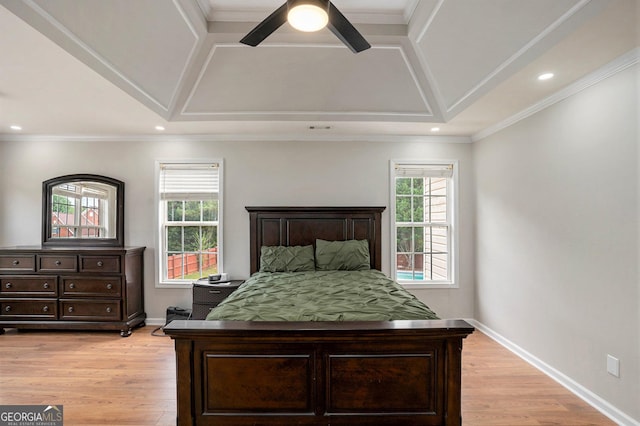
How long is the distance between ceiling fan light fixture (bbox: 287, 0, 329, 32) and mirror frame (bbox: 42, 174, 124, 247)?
3.61 metres

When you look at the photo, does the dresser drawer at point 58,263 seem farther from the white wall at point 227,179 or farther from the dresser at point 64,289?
the white wall at point 227,179

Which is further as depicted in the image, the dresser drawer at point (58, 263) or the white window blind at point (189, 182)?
the white window blind at point (189, 182)

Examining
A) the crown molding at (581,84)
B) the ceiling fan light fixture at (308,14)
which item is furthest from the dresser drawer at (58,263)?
the crown molding at (581,84)

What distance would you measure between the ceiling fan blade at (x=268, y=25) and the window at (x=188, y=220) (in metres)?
2.46

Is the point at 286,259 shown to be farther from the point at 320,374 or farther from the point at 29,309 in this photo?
the point at 29,309

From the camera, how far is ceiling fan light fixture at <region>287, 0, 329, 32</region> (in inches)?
62.4

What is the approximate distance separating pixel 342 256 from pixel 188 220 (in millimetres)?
2173

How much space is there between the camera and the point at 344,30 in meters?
1.84

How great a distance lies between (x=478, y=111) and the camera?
10.5 ft

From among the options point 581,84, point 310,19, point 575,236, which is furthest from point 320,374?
point 581,84

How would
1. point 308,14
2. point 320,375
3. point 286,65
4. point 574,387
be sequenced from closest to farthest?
point 308,14 → point 320,375 → point 574,387 → point 286,65

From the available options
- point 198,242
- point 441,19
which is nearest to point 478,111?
point 441,19

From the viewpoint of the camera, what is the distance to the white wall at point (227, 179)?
417 cm

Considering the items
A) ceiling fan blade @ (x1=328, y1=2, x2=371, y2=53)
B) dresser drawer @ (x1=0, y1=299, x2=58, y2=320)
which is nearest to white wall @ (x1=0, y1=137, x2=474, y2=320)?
dresser drawer @ (x1=0, y1=299, x2=58, y2=320)
